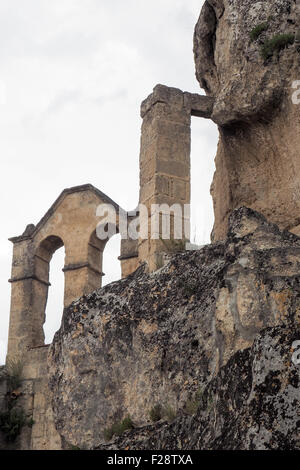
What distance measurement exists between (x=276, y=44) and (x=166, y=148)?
2.07m

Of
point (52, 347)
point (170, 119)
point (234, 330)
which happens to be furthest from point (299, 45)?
point (52, 347)

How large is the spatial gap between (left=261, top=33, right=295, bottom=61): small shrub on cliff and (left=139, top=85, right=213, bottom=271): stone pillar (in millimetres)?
1832

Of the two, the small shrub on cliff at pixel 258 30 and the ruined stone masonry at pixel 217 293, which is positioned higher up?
the small shrub on cliff at pixel 258 30

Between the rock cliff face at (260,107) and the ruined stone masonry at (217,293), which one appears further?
the rock cliff face at (260,107)

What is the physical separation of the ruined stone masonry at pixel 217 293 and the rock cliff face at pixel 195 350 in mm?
11

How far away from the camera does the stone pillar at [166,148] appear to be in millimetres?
8422

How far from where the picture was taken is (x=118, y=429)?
6.14 meters

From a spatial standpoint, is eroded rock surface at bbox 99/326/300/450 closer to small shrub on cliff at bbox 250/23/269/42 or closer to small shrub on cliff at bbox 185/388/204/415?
small shrub on cliff at bbox 185/388/204/415

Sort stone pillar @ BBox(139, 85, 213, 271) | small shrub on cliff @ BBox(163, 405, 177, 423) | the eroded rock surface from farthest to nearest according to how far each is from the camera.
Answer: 1. stone pillar @ BBox(139, 85, 213, 271)
2. small shrub on cliff @ BBox(163, 405, 177, 423)
3. the eroded rock surface

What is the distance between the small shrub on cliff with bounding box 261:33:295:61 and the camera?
275 inches

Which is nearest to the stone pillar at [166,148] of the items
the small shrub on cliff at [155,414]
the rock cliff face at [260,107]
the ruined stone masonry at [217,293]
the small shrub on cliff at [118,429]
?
the ruined stone masonry at [217,293]

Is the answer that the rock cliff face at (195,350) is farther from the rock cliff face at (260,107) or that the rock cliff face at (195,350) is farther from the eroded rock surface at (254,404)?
the rock cliff face at (260,107)

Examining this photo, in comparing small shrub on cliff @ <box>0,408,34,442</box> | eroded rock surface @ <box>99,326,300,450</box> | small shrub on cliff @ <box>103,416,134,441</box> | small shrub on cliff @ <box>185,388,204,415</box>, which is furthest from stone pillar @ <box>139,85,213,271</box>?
small shrub on cliff @ <box>0,408,34,442</box>

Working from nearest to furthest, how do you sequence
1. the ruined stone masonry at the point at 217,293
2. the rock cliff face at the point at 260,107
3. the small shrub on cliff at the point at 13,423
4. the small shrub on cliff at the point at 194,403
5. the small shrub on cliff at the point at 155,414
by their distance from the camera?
the ruined stone masonry at the point at 217,293 < the small shrub on cliff at the point at 194,403 < the small shrub on cliff at the point at 155,414 < the rock cliff face at the point at 260,107 < the small shrub on cliff at the point at 13,423
